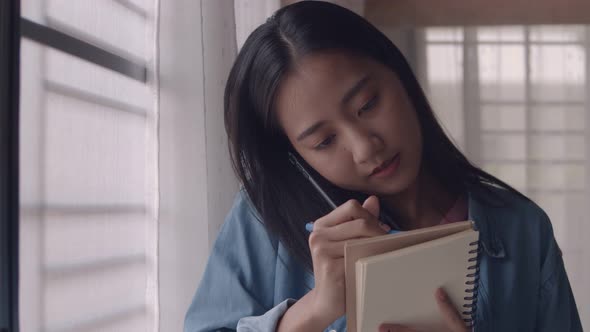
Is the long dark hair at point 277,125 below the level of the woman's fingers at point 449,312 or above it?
above

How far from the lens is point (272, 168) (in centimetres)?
108

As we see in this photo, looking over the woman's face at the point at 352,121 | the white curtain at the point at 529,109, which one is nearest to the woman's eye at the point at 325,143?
the woman's face at the point at 352,121

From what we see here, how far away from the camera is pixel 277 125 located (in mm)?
1023

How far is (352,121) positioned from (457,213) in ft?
1.09

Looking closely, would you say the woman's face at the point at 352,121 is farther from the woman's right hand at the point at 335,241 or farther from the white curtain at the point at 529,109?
the white curtain at the point at 529,109

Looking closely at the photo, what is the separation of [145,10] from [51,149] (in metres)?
0.42

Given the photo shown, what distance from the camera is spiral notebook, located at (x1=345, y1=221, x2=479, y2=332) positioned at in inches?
27.8

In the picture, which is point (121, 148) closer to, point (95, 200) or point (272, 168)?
point (95, 200)

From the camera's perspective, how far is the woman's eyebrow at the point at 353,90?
898 millimetres

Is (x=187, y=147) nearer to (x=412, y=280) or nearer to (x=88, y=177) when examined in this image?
(x=88, y=177)

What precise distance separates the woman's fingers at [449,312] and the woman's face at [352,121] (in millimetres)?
212

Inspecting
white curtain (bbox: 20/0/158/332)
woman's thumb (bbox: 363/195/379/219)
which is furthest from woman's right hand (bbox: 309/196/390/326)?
white curtain (bbox: 20/0/158/332)

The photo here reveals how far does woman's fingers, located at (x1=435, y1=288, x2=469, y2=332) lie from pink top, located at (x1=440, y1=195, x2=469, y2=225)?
13.7 inches

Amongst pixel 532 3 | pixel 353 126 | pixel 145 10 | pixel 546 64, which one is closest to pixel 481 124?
pixel 546 64
